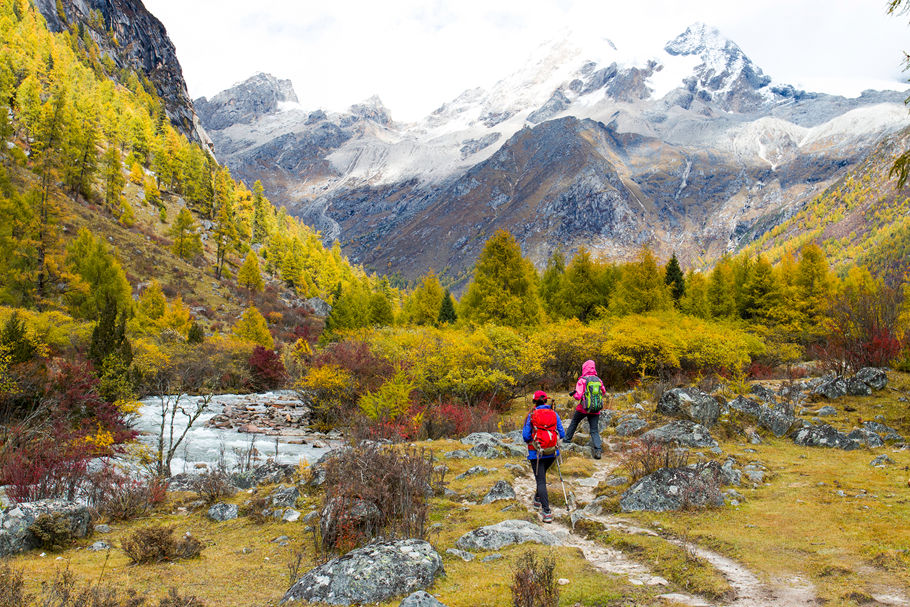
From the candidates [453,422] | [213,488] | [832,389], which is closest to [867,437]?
[832,389]

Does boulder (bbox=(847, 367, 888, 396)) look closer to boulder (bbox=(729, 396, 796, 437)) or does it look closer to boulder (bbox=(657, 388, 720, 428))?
boulder (bbox=(729, 396, 796, 437))

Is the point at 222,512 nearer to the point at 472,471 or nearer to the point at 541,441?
the point at 472,471

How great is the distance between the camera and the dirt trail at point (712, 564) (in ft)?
15.5

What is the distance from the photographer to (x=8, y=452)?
9.92 metres

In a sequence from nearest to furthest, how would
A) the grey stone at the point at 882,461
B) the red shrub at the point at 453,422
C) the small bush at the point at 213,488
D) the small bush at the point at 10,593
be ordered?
1. the small bush at the point at 10,593
2. the grey stone at the point at 882,461
3. the small bush at the point at 213,488
4. the red shrub at the point at 453,422

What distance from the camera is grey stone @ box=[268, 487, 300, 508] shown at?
9117 mm

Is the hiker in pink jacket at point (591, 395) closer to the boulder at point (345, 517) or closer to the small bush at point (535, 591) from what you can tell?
the boulder at point (345, 517)

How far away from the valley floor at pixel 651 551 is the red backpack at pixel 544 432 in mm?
1121

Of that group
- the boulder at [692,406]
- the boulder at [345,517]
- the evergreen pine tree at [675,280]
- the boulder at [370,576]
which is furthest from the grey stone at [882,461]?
the evergreen pine tree at [675,280]

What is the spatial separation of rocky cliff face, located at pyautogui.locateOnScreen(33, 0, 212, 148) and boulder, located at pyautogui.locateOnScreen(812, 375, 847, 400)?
12279 cm

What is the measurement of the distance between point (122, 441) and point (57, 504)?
8317 millimetres

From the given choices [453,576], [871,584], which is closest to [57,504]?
[453,576]

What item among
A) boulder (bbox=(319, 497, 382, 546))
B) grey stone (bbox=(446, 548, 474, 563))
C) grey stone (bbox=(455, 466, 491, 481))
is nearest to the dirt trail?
grey stone (bbox=(446, 548, 474, 563))

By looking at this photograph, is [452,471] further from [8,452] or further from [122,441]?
[122,441]
